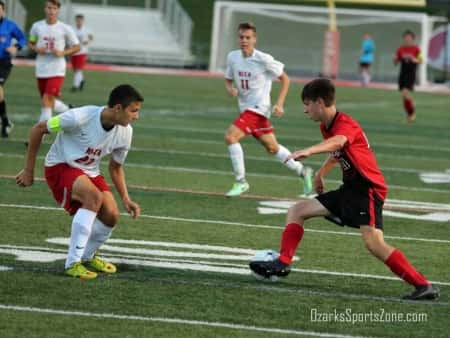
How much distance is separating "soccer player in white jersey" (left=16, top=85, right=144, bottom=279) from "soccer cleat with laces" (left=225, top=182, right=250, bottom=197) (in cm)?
433

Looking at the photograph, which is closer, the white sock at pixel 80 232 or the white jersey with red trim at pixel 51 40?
the white sock at pixel 80 232

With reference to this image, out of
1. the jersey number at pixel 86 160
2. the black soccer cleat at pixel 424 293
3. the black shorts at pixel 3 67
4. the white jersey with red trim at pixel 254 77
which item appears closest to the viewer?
the black soccer cleat at pixel 424 293

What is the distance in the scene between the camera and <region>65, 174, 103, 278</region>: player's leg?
307 inches

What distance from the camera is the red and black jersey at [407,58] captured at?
26.6m

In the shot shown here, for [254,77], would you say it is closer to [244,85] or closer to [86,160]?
[244,85]

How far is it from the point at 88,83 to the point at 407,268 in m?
23.6

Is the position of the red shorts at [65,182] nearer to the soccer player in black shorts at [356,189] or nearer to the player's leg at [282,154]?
the soccer player in black shorts at [356,189]

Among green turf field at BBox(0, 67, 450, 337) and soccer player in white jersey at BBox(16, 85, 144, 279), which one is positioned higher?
soccer player in white jersey at BBox(16, 85, 144, 279)

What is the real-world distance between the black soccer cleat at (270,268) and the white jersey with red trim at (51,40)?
950 centimetres

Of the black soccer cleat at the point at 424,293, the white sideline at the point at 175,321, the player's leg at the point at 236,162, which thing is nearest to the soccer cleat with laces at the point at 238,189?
the player's leg at the point at 236,162

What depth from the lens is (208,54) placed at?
45750mm

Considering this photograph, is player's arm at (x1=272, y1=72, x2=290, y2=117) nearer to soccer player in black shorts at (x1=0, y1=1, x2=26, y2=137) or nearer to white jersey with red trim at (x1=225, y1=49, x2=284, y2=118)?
white jersey with red trim at (x1=225, y1=49, x2=284, y2=118)

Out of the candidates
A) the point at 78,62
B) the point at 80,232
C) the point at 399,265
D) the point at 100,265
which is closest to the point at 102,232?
the point at 100,265

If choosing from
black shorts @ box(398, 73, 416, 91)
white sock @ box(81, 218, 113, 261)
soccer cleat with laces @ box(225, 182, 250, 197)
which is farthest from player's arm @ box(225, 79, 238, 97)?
black shorts @ box(398, 73, 416, 91)
